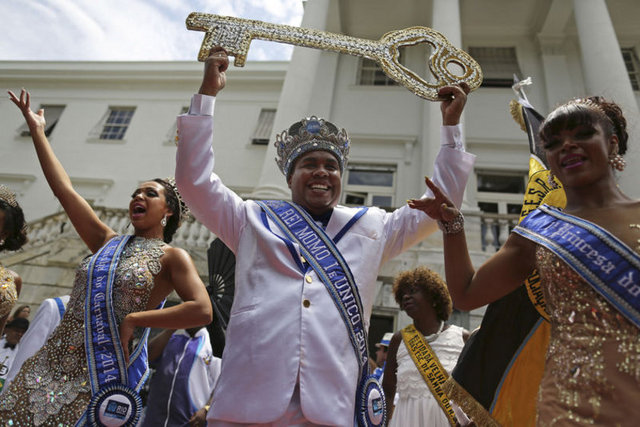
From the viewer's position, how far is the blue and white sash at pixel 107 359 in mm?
1571

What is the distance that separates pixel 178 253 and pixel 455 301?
136 cm

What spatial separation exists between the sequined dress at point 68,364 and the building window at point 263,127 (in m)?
11.2

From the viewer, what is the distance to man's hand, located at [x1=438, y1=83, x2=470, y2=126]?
1.78 metres

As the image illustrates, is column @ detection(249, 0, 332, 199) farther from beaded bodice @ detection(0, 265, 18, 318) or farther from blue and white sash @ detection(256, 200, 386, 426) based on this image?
blue and white sash @ detection(256, 200, 386, 426)

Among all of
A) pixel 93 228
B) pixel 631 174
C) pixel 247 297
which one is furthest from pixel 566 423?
pixel 631 174

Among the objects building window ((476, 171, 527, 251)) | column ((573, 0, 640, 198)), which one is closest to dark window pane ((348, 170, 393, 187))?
building window ((476, 171, 527, 251))

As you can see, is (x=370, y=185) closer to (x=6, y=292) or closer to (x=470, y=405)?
(x=470, y=405)

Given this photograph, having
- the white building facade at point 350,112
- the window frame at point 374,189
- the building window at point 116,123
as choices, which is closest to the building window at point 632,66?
the white building facade at point 350,112

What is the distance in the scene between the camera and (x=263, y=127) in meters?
13.3

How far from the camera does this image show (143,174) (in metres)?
13.1

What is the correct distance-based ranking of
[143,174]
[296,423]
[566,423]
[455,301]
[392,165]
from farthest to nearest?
[143,174], [392,165], [455,301], [296,423], [566,423]

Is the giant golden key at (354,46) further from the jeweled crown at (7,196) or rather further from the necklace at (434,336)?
the necklace at (434,336)

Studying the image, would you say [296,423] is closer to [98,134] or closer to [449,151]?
[449,151]

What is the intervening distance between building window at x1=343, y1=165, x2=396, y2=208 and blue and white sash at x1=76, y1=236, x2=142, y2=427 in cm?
890
